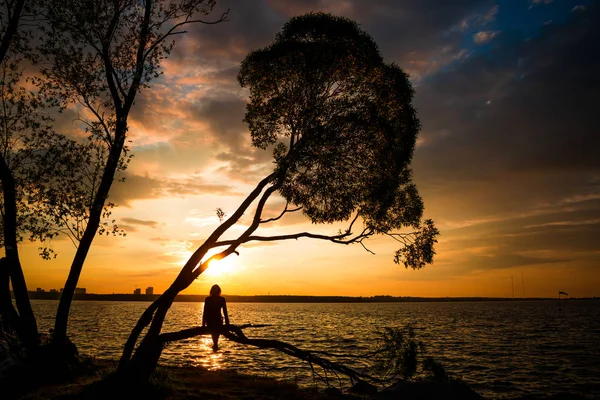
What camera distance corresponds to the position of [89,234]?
1880 cm

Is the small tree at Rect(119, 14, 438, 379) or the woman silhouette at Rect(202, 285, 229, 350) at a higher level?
the small tree at Rect(119, 14, 438, 379)

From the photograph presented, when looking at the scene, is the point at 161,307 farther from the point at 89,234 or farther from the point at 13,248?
the point at 13,248

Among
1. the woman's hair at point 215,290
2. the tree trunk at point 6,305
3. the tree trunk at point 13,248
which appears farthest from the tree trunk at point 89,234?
the woman's hair at point 215,290

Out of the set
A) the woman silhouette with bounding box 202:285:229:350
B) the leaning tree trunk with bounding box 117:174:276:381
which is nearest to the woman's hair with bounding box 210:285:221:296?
the woman silhouette with bounding box 202:285:229:350

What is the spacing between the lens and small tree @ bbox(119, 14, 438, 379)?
61.6ft

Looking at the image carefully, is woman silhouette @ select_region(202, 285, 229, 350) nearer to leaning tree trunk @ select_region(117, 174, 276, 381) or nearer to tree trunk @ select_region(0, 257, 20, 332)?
leaning tree trunk @ select_region(117, 174, 276, 381)

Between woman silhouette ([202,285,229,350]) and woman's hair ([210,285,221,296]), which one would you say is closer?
woman silhouette ([202,285,229,350])

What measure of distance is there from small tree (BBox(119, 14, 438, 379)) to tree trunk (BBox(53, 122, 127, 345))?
3835 mm

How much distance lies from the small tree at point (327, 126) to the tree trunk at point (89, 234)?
12.6 ft

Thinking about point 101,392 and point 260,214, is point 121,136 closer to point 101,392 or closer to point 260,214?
point 260,214

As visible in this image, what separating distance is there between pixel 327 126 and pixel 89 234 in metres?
11.2

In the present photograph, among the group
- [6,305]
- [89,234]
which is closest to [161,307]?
[89,234]

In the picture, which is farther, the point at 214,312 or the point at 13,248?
the point at 13,248

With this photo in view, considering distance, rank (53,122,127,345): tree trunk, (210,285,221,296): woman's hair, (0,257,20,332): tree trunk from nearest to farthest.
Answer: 1. (210,285,221,296): woman's hair
2. (0,257,20,332): tree trunk
3. (53,122,127,345): tree trunk
